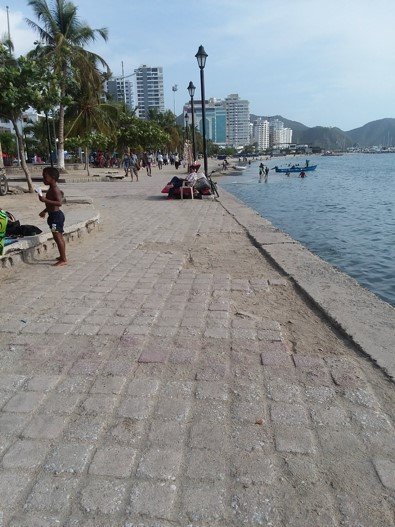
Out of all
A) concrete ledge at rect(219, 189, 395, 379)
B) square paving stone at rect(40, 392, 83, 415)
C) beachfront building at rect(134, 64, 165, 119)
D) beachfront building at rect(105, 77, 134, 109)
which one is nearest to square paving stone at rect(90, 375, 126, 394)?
square paving stone at rect(40, 392, 83, 415)

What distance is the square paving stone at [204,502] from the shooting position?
1.79 metres

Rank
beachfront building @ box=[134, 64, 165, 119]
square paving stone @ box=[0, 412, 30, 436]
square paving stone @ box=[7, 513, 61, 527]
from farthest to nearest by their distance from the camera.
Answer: beachfront building @ box=[134, 64, 165, 119], square paving stone @ box=[0, 412, 30, 436], square paving stone @ box=[7, 513, 61, 527]

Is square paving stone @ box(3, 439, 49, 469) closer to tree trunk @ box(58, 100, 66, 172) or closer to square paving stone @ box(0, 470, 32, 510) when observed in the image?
square paving stone @ box(0, 470, 32, 510)

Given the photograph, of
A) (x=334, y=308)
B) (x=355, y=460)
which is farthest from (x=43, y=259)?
(x=355, y=460)

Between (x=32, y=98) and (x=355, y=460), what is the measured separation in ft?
40.6

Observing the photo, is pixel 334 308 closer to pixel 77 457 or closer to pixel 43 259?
pixel 77 457

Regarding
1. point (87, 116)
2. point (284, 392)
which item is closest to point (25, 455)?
point (284, 392)

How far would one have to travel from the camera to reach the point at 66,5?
2673cm

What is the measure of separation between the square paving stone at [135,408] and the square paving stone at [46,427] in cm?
34

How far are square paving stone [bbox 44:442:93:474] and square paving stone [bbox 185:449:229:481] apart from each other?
534 millimetres

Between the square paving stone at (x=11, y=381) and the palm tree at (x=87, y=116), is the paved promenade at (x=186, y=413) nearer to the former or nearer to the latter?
the square paving stone at (x=11, y=381)

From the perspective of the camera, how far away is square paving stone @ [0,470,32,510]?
1871mm

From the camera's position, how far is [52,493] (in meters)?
1.92

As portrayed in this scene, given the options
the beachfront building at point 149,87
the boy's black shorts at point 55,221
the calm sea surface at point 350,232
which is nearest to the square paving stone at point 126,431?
the boy's black shorts at point 55,221
